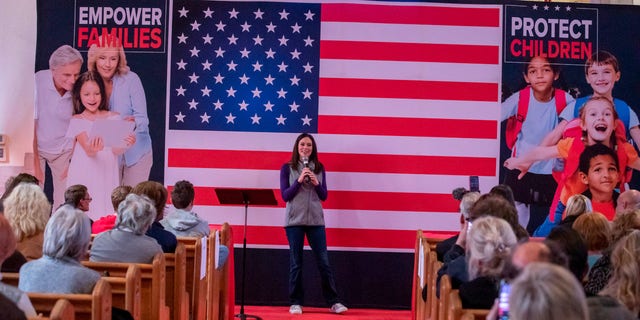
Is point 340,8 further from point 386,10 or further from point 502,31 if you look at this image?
point 502,31

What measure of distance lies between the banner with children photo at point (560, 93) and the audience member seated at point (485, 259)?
4.54 meters

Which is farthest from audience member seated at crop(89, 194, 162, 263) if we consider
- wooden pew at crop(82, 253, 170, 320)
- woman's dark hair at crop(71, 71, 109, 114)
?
woman's dark hair at crop(71, 71, 109, 114)

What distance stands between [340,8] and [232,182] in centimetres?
201

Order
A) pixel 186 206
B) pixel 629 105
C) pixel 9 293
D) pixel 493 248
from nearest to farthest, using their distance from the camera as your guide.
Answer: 1. pixel 9 293
2. pixel 493 248
3. pixel 186 206
4. pixel 629 105

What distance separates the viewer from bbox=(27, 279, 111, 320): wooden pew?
3.39m

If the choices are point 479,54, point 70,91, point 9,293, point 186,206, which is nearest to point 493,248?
point 9,293

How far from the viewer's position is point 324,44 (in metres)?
8.19

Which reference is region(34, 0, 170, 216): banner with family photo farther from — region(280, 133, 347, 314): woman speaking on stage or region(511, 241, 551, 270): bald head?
region(511, 241, 551, 270): bald head

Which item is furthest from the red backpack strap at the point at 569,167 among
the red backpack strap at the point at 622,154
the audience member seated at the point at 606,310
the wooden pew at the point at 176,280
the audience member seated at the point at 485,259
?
the audience member seated at the point at 606,310

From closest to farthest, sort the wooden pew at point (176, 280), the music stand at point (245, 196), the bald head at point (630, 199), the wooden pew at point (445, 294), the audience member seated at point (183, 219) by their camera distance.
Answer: the wooden pew at point (445, 294), the wooden pew at point (176, 280), the audience member seated at point (183, 219), the music stand at point (245, 196), the bald head at point (630, 199)

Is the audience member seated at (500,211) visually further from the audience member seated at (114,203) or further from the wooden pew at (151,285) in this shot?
the audience member seated at (114,203)

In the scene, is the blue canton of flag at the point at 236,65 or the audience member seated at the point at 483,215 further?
the blue canton of flag at the point at 236,65

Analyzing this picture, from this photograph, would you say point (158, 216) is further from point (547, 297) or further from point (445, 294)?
point (547, 297)

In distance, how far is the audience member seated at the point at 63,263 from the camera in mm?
3654
